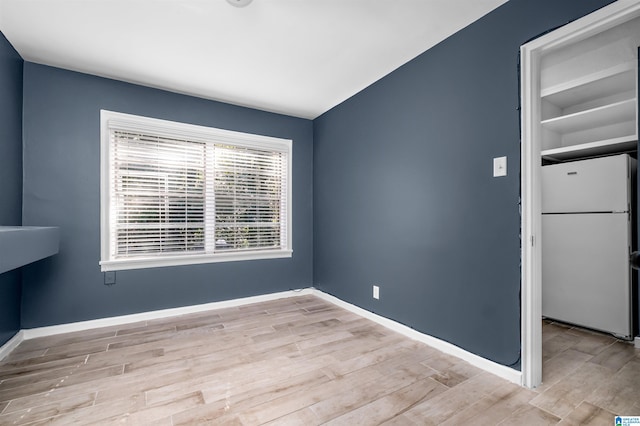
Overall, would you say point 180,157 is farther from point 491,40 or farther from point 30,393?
point 491,40

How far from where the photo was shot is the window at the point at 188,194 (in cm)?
318

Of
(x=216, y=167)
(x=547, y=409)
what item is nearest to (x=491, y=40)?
(x=547, y=409)

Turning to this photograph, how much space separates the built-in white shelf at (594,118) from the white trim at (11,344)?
18.1ft

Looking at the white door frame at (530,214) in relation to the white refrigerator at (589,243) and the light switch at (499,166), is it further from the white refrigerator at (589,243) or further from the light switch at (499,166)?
the white refrigerator at (589,243)

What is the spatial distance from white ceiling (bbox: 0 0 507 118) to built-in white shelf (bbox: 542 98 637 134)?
1.92 meters

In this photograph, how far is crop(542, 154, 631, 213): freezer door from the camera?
2.81 meters

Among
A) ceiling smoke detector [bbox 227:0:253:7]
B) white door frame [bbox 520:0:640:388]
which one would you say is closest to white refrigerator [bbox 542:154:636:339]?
white door frame [bbox 520:0:640:388]

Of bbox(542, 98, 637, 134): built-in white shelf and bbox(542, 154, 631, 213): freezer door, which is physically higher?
bbox(542, 98, 637, 134): built-in white shelf

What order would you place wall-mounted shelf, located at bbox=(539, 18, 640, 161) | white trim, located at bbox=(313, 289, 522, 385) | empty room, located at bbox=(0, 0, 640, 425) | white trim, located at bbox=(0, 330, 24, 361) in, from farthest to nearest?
wall-mounted shelf, located at bbox=(539, 18, 640, 161) → white trim, located at bbox=(0, 330, 24, 361) → white trim, located at bbox=(313, 289, 522, 385) → empty room, located at bbox=(0, 0, 640, 425)

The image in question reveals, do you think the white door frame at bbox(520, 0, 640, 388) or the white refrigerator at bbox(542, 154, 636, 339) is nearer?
the white door frame at bbox(520, 0, 640, 388)

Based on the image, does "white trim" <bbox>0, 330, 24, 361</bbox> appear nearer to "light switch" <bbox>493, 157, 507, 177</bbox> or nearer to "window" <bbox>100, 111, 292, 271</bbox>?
"window" <bbox>100, 111, 292, 271</bbox>

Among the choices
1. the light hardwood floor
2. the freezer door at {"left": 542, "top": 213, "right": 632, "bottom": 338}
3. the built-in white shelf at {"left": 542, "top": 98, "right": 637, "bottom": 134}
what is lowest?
the light hardwood floor

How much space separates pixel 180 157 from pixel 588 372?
421 centimetres

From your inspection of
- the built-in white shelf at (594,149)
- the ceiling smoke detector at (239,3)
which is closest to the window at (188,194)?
the ceiling smoke detector at (239,3)
